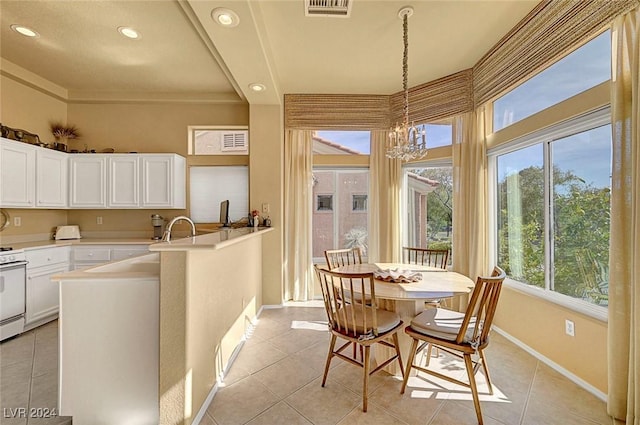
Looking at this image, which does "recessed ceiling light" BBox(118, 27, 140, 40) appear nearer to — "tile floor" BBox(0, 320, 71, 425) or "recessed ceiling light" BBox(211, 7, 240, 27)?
"recessed ceiling light" BBox(211, 7, 240, 27)

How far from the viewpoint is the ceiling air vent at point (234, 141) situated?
13.3ft

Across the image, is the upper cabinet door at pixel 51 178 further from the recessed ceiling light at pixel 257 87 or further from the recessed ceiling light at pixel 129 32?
the recessed ceiling light at pixel 257 87

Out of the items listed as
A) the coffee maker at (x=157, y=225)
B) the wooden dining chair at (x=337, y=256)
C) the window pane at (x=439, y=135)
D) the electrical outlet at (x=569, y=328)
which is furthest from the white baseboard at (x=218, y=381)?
the window pane at (x=439, y=135)

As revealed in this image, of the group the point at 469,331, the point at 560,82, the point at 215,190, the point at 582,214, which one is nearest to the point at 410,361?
the point at 469,331

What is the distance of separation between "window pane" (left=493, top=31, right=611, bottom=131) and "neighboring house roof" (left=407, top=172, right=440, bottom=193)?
1.02 m

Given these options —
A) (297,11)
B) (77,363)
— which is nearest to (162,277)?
(77,363)

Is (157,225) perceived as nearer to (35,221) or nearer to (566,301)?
(35,221)

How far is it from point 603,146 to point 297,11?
275 cm

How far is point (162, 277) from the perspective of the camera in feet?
4.68

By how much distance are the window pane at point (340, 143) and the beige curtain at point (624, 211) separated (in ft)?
8.58

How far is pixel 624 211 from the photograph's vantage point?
5.31 ft

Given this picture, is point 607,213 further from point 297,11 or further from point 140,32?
point 140,32

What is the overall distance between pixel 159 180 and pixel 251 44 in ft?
8.15

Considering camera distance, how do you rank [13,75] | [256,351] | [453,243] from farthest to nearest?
[453,243], [13,75], [256,351]
